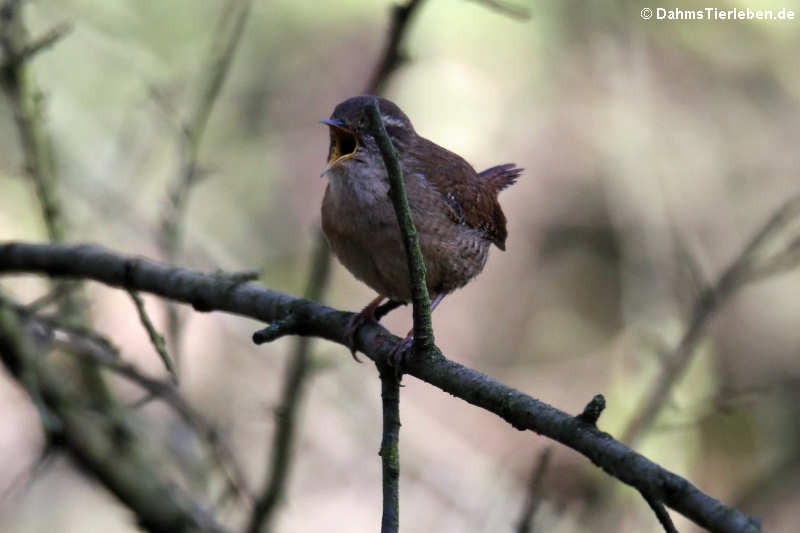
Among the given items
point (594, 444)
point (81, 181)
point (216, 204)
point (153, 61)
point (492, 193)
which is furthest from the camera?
point (216, 204)

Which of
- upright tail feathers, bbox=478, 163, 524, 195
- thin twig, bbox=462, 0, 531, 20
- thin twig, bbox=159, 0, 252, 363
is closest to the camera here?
thin twig, bbox=462, 0, 531, 20

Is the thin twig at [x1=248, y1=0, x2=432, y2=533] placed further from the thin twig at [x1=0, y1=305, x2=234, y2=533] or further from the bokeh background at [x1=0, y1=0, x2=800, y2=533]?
the bokeh background at [x1=0, y1=0, x2=800, y2=533]

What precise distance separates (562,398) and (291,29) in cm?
367

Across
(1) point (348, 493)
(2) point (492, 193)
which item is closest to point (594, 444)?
(2) point (492, 193)

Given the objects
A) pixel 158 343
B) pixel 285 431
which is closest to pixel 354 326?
pixel 158 343

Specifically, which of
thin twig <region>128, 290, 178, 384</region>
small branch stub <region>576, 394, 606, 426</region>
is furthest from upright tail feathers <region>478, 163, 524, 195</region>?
small branch stub <region>576, 394, 606, 426</region>

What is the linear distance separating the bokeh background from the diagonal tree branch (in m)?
1.18

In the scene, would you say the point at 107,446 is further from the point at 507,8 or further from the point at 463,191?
the point at 507,8

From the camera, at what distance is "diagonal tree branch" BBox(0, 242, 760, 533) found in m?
1.43

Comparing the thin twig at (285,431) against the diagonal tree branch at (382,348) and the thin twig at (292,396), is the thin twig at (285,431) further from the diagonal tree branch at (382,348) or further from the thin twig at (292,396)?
the diagonal tree branch at (382,348)

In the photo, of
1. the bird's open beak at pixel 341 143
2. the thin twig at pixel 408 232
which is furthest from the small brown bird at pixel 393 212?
the thin twig at pixel 408 232

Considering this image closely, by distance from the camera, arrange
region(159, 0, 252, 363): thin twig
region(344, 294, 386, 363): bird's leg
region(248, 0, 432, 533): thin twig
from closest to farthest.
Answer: region(344, 294, 386, 363): bird's leg
region(248, 0, 432, 533): thin twig
region(159, 0, 252, 363): thin twig

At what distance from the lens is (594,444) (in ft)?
5.14

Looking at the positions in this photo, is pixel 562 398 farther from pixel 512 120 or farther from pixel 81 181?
pixel 81 181
